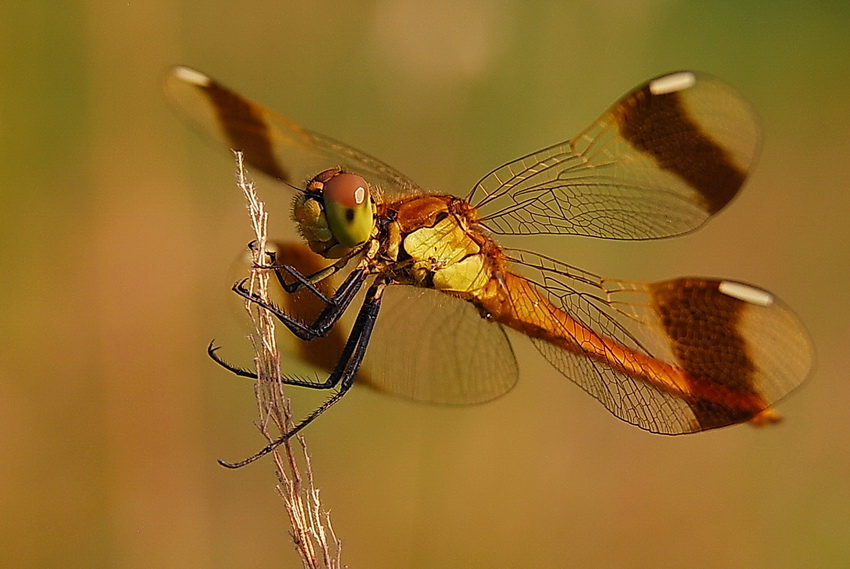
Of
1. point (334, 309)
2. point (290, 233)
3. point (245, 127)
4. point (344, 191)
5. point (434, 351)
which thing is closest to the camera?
point (344, 191)

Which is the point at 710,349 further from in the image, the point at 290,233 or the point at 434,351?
the point at 290,233

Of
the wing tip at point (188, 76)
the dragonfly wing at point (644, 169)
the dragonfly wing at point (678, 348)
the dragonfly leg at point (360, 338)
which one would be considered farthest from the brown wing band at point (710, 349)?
the wing tip at point (188, 76)

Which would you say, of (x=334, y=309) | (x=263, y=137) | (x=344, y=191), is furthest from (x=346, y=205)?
(x=263, y=137)

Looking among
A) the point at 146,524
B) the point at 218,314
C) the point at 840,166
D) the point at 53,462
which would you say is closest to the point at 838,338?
the point at 840,166

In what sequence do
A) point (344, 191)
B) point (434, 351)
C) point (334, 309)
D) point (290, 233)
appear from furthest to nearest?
point (290, 233), point (434, 351), point (334, 309), point (344, 191)

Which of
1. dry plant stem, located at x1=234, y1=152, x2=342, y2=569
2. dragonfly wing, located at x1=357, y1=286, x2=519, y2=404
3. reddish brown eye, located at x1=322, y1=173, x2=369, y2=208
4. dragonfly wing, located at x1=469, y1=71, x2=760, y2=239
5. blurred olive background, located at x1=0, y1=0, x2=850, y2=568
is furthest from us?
blurred olive background, located at x1=0, y1=0, x2=850, y2=568

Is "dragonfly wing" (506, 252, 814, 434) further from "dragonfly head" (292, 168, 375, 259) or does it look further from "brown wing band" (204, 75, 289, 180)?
"brown wing band" (204, 75, 289, 180)

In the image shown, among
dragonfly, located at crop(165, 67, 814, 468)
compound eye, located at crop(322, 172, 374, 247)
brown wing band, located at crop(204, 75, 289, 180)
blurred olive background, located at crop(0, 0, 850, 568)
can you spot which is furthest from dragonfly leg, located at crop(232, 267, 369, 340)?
blurred olive background, located at crop(0, 0, 850, 568)
